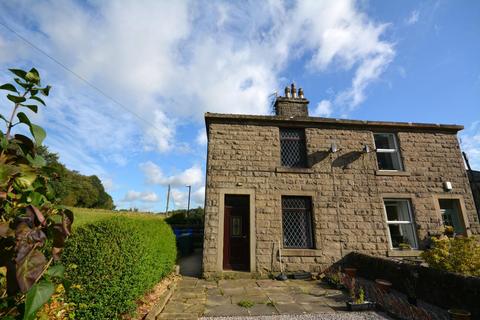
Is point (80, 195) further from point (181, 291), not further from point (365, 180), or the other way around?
point (365, 180)

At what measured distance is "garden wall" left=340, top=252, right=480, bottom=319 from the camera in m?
4.15

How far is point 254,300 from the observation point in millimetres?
5332

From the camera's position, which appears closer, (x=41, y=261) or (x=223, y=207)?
(x=41, y=261)

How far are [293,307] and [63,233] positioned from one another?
521 centimetres

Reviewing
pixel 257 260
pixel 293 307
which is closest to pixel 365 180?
pixel 257 260

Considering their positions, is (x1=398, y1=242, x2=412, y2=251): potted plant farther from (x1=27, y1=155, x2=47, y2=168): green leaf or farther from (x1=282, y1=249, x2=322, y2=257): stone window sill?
(x1=27, y1=155, x2=47, y2=168): green leaf

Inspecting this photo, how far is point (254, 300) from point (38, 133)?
566 cm

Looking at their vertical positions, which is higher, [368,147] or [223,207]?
[368,147]

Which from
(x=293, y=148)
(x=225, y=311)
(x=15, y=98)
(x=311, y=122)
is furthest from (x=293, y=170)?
(x=15, y=98)

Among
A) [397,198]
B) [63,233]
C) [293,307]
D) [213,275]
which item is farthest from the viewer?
[397,198]

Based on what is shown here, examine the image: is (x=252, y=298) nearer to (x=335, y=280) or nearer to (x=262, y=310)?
(x=262, y=310)

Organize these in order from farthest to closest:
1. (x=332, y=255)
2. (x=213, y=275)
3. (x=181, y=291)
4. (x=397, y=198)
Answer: (x=397, y=198)
(x=332, y=255)
(x=213, y=275)
(x=181, y=291)

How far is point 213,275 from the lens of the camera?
7.16 meters

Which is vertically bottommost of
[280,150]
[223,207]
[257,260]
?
[257,260]
